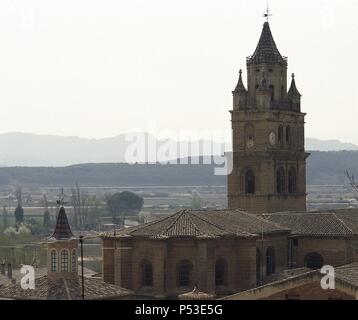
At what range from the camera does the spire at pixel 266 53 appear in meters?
65.0

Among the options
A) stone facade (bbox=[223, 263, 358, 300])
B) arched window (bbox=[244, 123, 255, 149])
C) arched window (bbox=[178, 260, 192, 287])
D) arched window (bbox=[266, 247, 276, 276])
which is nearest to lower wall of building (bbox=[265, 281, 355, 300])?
stone facade (bbox=[223, 263, 358, 300])

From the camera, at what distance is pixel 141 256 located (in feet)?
164

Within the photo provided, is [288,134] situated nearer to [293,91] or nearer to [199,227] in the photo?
[293,91]

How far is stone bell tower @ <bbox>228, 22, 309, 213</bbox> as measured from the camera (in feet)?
205

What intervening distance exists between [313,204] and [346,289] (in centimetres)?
15125

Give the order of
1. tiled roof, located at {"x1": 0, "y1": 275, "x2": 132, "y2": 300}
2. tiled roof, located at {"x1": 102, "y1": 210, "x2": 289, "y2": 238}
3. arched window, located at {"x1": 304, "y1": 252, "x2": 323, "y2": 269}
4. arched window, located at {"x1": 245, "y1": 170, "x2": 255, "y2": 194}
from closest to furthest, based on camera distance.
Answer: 1. tiled roof, located at {"x1": 0, "y1": 275, "x2": 132, "y2": 300}
2. tiled roof, located at {"x1": 102, "y1": 210, "x2": 289, "y2": 238}
3. arched window, located at {"x1": 304, "y1": 252, "x2": 323, "y2": 269}
4. arched window, located at {"x1": 245, "y1": 170, "x2": 255, "y2": 194}

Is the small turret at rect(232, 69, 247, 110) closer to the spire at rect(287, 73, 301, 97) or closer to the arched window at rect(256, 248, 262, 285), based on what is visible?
the spire at rect(287, 73, 301, 97)

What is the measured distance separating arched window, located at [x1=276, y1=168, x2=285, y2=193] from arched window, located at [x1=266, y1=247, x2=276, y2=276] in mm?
10212

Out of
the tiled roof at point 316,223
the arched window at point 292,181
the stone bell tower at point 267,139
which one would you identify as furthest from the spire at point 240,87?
the tiled roof at point 316,223

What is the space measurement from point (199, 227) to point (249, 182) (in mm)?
13543

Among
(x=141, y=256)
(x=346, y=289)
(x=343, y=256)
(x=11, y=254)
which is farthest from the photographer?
(x=11, y=254)

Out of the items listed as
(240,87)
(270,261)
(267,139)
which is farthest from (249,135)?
(270,261)
